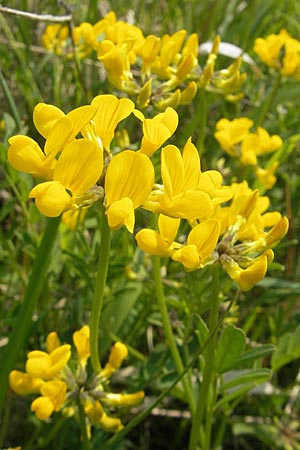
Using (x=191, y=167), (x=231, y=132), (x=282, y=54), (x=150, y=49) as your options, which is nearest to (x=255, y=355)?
(x=191, y=167)

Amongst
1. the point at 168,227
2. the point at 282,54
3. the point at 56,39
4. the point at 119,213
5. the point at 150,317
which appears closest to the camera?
the point at 119,213

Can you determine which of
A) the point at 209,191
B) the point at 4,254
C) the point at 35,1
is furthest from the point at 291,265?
the point at 35,1

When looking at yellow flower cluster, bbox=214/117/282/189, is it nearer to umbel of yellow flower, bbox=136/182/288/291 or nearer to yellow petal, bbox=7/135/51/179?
umbel of yellow flower, bbox=136/182/288/291

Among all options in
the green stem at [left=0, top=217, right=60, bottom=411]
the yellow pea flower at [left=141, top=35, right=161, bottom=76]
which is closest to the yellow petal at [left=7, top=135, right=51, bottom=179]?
the green stem at [left=0, top=217, right=60, bottom=411]

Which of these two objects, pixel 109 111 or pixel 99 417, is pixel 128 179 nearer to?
pixel 109 111

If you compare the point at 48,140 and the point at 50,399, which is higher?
the point at 48,140

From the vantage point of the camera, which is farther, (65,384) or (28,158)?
(65,384)

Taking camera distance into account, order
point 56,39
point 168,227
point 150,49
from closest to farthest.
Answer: point 168,227, point 150,49, point 56,39
